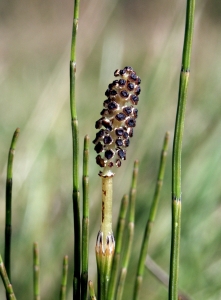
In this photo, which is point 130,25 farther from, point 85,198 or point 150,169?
point 85,198

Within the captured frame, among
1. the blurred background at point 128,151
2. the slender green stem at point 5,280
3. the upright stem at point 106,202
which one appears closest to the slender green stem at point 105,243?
the upright stem at point 106,202

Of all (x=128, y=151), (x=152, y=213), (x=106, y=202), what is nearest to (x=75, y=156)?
(x=106, y=202)

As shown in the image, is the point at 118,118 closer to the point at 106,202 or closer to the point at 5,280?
the point at 106,202

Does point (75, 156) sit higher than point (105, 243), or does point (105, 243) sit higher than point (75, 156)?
point (75, 156)

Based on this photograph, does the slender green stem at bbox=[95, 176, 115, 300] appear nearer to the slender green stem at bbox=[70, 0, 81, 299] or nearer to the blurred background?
the slender green stem at bbox=[70, 0, 81, 299]

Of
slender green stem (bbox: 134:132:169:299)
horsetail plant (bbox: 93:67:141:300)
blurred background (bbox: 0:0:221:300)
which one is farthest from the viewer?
blurred background (bbox: 0:0:221:300)

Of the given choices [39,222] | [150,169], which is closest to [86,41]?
[150,169]

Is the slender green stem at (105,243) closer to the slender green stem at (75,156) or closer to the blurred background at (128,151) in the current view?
the slender green stem at (75,156)

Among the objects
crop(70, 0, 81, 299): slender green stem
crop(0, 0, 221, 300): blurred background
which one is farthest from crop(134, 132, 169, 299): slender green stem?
crop(0, 0, 221, 300): blurred background
